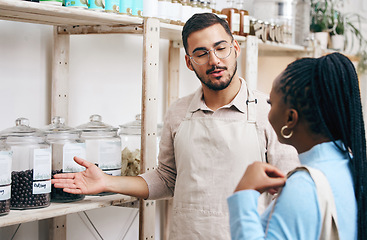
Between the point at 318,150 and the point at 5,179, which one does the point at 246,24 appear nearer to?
the point at 5,179

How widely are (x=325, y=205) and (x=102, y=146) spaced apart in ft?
3.38

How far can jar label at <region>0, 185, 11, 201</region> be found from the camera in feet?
4.73

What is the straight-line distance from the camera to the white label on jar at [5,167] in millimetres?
1432

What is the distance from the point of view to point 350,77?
1.01 metres

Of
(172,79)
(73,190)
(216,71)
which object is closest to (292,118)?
(216,71)

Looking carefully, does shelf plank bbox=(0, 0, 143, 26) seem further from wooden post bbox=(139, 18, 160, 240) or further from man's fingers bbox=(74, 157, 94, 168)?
man's fingers bbox=(74, 157, 94, 168)

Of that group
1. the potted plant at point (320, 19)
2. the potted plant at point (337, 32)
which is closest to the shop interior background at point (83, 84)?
the potted plant at point (320, 19)

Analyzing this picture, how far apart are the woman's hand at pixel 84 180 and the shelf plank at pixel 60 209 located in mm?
56

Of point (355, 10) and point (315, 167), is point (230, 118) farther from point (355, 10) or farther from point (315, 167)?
point (355, 10)

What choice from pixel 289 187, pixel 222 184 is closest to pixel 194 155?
pixel 222 184

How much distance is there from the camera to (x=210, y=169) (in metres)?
1.64

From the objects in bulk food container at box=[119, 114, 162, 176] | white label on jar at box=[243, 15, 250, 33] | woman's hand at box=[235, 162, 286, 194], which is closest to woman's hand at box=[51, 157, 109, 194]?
bulk food container at box=[119, 114, 162, 176]

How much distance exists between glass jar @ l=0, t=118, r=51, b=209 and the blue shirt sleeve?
2.67 ft

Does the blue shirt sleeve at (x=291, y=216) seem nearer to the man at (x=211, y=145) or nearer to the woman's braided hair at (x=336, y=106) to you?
the woman's braided hair at (x=336, y=106)
